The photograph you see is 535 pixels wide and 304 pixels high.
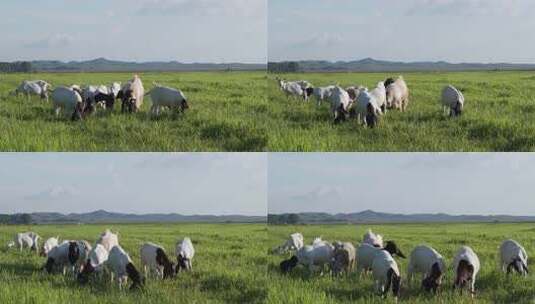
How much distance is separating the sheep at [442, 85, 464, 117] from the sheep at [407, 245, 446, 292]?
3.37 meters

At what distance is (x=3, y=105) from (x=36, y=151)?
6951 millimetres

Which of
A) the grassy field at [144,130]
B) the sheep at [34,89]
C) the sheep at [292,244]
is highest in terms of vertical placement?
the sheep at [34,89]

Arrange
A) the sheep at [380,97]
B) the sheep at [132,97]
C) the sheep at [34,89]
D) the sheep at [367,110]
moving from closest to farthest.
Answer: the sheep at [367,110] → the sheep at [380,97] → the sheep at [132,97] → the sheep at [34,89]

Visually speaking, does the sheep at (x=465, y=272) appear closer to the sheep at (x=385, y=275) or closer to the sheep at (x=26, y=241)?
the sheep at (x=385, y=275)

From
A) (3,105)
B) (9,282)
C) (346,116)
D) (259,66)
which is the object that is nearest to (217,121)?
(259,66)

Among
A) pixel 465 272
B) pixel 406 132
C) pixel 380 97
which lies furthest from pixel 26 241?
pixel 465 272

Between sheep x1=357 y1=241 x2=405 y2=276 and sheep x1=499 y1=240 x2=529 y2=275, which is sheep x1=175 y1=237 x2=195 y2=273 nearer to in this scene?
sheep x1=357 y1=241 x2=405 y2=276

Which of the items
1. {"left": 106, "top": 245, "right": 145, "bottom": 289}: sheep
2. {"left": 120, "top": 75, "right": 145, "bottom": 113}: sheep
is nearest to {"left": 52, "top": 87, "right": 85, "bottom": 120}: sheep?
{"left": 120, "top": 75, "right": 145, "bottom": 113}: sheep

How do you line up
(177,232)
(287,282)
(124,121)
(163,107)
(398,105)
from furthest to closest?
(177,232), (398,105), (163,107), (124,121), (287,282)

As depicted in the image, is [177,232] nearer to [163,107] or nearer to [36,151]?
[163,107]

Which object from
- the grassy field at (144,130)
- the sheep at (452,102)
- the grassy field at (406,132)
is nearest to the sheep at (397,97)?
the grassy field at (406,132)

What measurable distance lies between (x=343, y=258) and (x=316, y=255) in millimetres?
596

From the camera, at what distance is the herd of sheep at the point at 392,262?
507 inches

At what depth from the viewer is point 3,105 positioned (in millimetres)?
18578
